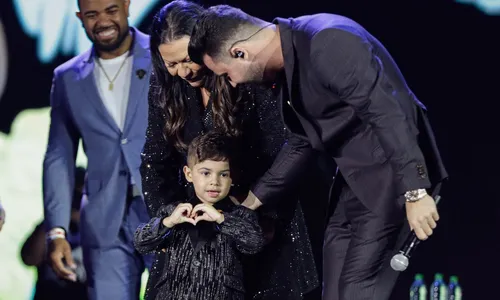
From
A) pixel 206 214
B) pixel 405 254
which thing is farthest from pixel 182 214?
pixel 405 254

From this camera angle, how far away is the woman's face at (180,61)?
283 centimetres

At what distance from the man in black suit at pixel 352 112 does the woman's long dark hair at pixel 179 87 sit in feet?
0.93

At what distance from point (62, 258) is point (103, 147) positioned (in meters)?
0.59

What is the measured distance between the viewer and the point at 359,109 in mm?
2318

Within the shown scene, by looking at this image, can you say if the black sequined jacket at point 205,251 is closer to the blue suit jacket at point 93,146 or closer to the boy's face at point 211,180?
the boy's face at point 211,180

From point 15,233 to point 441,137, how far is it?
2098 mm

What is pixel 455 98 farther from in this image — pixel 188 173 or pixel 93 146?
pixel 93 146

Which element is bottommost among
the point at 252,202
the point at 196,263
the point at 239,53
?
the point at 196,263

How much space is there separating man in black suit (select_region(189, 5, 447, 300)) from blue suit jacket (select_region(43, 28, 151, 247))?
4.39 feet

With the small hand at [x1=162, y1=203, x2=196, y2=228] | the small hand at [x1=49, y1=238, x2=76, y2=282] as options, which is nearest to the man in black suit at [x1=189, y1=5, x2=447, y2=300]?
the small hand at [x1=162, y1=203, x2=196, y2=228]

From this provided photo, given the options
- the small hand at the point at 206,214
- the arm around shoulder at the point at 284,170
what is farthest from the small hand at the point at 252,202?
the small hand at the point at 206,214

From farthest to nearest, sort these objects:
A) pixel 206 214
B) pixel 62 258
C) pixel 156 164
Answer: pixel 62 258
pixel 156 164
pixel 206 214

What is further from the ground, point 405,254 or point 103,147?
point 405,254

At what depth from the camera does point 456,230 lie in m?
3.99
